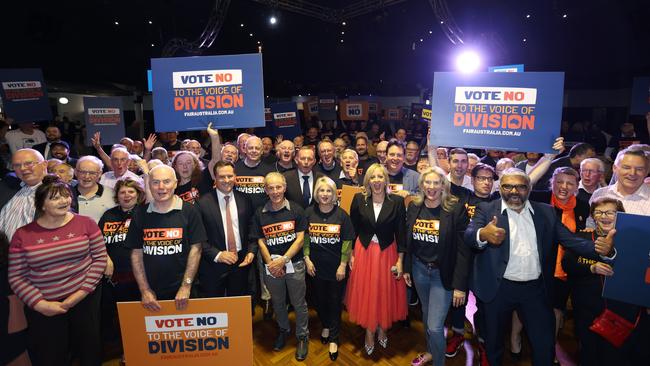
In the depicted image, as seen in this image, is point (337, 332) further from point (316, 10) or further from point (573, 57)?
point (573, 57)

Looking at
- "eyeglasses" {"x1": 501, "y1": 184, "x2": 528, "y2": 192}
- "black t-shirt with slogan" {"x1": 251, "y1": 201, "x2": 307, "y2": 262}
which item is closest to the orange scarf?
"eyeglasses" {"x1": 501, "y1": 184, "x2": 528, "y2": 192}

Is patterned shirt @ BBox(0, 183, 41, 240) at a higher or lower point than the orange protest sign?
higher

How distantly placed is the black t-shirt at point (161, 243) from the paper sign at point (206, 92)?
44.8 inches

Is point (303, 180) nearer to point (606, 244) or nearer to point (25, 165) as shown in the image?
point (25, 165)

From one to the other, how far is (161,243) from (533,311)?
9.37 ft

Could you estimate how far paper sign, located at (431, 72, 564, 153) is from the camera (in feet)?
9.35

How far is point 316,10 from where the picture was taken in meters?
12.3

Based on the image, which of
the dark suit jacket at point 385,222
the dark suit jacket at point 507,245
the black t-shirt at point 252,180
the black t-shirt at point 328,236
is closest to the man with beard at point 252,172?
the black t-shirt at point 252,180

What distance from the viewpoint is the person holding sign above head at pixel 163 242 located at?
2463 mm

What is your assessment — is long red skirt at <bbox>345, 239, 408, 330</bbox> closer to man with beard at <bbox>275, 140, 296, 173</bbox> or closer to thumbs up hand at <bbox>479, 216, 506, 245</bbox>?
thumbs up hand at <bbox>479, 216, 506, 245</bbox>

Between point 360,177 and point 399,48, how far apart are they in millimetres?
13435

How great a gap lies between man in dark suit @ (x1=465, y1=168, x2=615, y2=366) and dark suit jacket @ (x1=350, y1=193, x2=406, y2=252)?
0.70m

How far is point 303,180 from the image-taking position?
389 cm

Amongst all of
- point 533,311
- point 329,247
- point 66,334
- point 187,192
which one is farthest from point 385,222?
point 66,334
